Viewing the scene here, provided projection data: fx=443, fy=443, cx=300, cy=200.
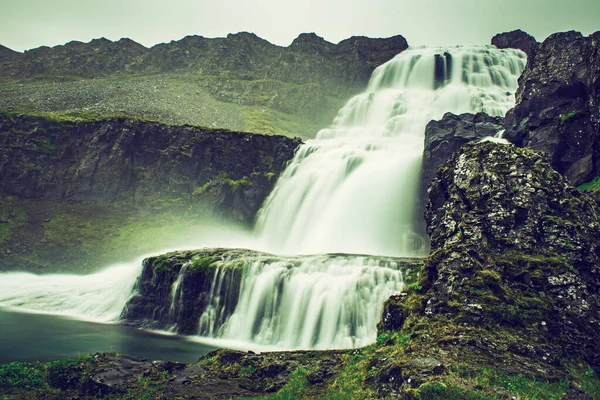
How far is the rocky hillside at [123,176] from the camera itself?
55500mm

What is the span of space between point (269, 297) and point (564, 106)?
26820mm

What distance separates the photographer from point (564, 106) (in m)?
34.2

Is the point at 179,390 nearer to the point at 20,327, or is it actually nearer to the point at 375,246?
the point at 20,327

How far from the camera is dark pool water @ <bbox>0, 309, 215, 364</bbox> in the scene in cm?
2117

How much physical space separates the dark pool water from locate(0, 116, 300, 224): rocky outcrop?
2924 centimetres

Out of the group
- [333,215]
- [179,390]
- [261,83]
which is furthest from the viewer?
[261,83]

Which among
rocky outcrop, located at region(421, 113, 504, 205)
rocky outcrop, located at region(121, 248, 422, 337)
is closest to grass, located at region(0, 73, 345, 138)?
rocky outcrop, located at region(421, 113, 504, 205)

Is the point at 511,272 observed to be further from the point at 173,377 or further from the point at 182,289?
the point at 182,289

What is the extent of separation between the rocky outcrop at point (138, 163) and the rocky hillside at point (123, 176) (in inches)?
5.0

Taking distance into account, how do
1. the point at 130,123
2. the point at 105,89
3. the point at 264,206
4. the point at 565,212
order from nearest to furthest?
the point at 565,212
the point at 264,206
the point at 130,123
the point at 105,89

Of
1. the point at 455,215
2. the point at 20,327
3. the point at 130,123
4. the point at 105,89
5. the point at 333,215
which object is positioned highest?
the point at 105,89

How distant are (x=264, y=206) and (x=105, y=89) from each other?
50824 millimetres

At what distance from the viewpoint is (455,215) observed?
19.2 m

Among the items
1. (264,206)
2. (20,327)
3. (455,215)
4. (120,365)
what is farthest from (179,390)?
(264,206)
